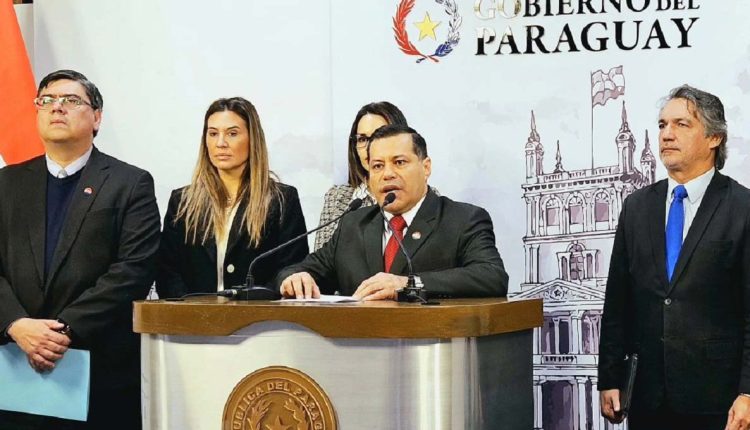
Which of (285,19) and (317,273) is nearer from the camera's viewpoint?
(317,273)

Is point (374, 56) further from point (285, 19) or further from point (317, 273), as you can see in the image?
point (317, 273)

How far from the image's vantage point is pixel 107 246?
161 inches

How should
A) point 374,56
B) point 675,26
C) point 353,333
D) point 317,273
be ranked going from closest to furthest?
point 353,333, point 317,273, point 675,26, point 374,56

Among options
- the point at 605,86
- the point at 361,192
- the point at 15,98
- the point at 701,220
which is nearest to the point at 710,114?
the point at 701,220

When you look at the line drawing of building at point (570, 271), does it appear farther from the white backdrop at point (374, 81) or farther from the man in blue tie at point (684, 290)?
the man in blue tie at point (684, 290)

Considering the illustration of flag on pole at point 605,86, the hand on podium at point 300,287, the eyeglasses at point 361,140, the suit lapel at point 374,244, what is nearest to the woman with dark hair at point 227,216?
the eyeglasses at point 361,140

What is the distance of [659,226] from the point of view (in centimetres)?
375

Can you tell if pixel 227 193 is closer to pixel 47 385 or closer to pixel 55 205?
pixel 55 205

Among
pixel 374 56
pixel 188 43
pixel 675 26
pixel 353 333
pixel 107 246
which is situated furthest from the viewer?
pixel 188 43

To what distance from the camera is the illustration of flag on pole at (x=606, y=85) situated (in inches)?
182

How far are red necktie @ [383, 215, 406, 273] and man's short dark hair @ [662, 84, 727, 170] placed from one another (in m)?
1.04

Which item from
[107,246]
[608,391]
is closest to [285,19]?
[107,246]

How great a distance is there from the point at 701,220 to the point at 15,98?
10.5 feet

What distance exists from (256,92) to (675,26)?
192 cm
